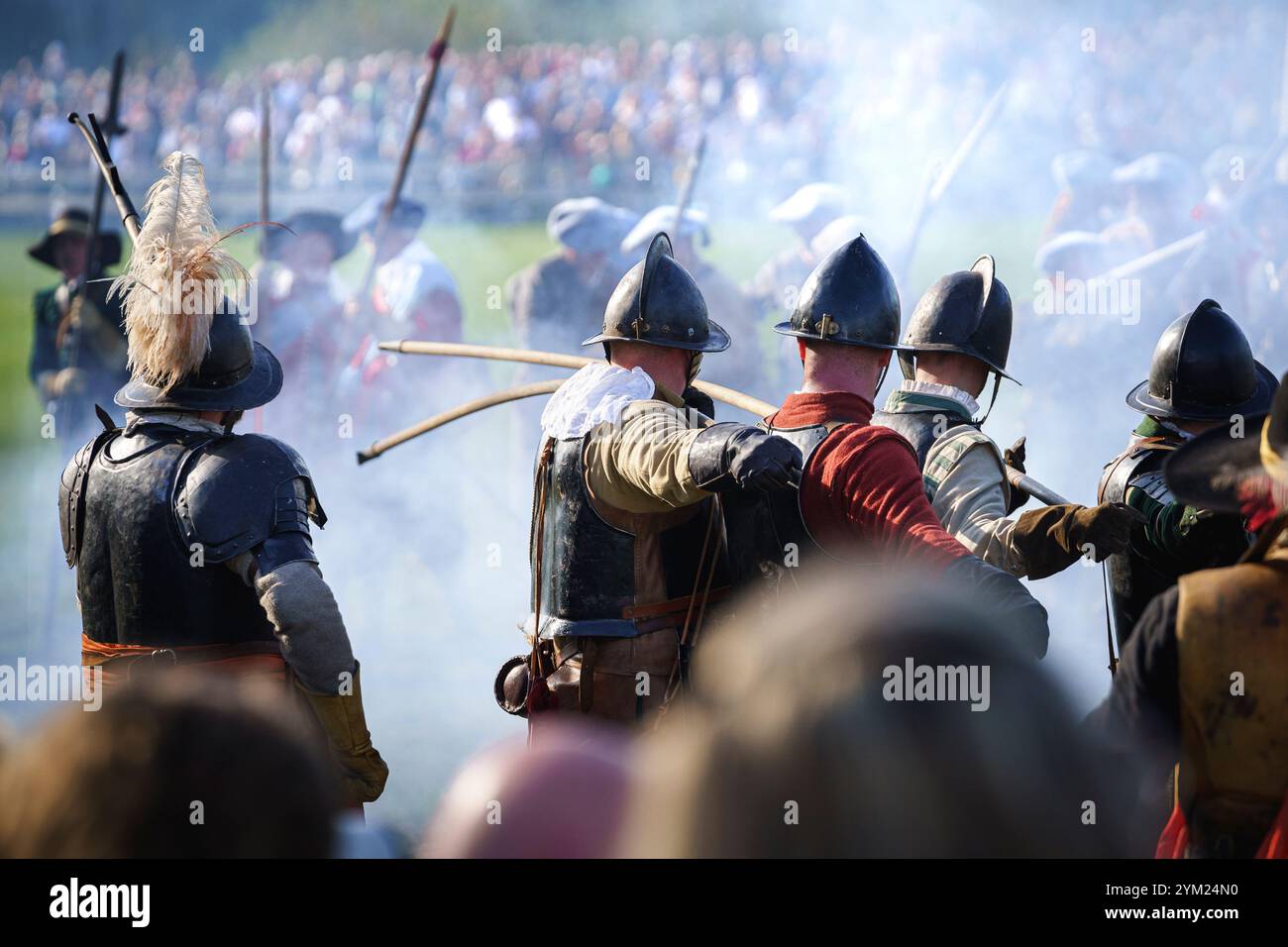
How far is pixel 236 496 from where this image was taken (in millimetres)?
3270

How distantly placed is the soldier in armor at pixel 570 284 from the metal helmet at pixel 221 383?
219 inches

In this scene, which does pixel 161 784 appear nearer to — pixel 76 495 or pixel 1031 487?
pixel 76 495

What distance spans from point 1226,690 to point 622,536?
1.39m

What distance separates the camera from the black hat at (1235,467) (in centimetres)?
200

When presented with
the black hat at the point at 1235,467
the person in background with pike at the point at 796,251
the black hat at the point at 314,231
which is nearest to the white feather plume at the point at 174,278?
the black hat at the point at 1235,467

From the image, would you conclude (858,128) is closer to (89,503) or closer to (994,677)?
(89,503)

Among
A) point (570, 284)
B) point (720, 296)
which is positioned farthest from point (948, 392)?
point (570, 284)

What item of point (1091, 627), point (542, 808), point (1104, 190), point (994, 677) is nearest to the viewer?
point (994, 677)

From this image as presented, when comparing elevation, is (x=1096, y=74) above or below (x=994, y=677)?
above

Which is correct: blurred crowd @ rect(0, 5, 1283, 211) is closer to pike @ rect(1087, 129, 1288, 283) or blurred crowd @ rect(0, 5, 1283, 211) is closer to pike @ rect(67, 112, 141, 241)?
pike @ rect(1087, 129, 1288, 283)
